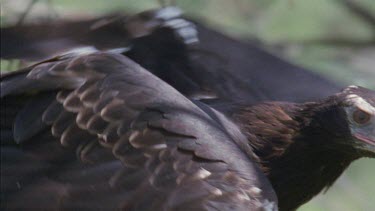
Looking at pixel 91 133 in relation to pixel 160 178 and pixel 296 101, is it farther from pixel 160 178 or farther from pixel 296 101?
pixel 296 101

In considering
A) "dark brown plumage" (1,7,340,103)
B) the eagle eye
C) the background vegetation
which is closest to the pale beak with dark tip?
the eagle eye

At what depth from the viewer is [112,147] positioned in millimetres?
6066

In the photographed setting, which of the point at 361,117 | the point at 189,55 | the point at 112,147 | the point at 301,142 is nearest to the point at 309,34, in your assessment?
the point at 189,55

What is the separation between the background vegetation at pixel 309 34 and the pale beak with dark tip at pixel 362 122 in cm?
127

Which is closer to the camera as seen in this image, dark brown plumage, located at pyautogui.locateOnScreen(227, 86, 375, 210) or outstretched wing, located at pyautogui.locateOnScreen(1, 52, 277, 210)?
outstretched wing, located at pyautogui.locateOnScreen(1, 52, 277, 210)

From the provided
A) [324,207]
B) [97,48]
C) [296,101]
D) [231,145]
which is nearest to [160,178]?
[231,145]

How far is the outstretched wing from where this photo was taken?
5.94m

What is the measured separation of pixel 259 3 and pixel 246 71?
1117 millimetres

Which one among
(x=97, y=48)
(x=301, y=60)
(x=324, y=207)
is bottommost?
(x=324, y=207)

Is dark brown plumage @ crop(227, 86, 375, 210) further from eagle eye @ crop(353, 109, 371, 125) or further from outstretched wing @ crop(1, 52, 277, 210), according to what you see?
outstretched wing @ crop(1, 52, 277, 210)

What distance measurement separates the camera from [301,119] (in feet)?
22.6

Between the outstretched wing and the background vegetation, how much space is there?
5.03 feet

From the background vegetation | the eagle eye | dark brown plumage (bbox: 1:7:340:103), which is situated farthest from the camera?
the background vegetation

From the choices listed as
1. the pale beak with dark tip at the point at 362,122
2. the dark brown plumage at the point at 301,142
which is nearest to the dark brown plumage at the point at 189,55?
the dark brown plumage at the point at 301,142
